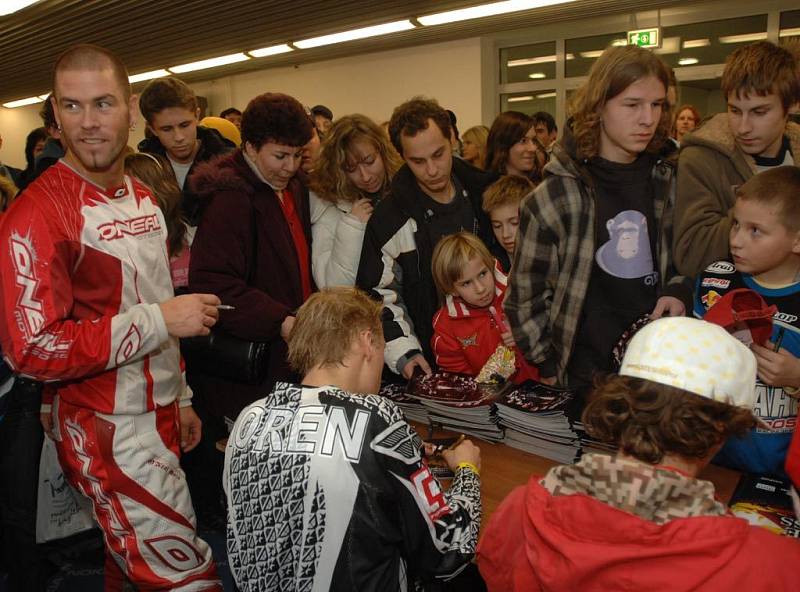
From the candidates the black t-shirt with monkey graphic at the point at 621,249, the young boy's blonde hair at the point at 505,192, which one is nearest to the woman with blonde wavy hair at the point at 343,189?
the young boy's blonde hair at the point at 505,192

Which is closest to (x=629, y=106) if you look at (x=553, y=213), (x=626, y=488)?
(x=553, y=213)

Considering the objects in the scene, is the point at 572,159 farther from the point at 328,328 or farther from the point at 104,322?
the point at 104,322

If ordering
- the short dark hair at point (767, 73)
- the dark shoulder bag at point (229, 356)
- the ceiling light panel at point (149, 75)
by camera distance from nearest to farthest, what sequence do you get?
the short dark hair at point (767, 73) → the dark shoulder bag at point (229, 356) → the ceiling light panel at point (149, 75)

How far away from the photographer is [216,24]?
26.5 ft

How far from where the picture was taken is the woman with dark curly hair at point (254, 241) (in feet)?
8.25

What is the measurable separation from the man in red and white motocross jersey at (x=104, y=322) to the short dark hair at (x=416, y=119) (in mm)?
1140

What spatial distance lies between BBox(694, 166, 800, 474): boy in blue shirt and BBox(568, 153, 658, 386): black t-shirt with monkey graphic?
0.31 metres

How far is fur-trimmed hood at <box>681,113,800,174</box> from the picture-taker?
2.08 meters

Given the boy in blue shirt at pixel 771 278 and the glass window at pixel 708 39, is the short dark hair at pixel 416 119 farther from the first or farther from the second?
the glass window at pixel 708 39

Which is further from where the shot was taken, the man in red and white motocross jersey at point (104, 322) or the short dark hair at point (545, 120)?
the short dark hair at point (545, 120)

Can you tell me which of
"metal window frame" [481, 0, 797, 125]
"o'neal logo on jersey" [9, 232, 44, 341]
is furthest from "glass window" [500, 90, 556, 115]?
"o'neal logo on jersey" [9, 232, 44, 341]

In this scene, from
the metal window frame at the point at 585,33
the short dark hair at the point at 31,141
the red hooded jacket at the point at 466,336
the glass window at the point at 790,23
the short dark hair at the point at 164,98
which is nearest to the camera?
the red hooded jacket at the point at 466,336

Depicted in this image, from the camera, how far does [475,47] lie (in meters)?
9.62

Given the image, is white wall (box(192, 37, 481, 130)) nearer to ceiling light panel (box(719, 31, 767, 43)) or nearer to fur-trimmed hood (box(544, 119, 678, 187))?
ceiling light panel (box(719, 31, 767, 43))
